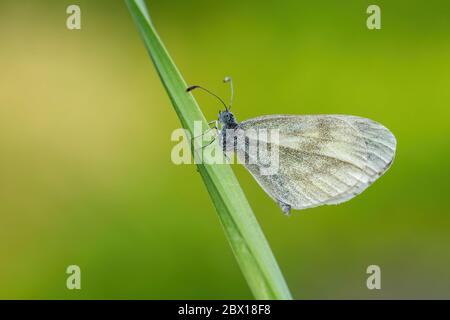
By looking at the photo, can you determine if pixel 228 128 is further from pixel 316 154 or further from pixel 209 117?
pixel 209 117

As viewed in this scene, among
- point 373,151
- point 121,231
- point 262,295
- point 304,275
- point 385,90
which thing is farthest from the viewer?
point 385,90

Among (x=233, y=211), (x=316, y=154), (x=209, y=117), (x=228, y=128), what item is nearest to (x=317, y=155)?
(x=316, y=154)

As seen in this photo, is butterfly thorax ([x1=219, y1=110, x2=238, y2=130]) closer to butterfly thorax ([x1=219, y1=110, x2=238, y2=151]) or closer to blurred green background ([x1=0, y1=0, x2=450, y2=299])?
butterfly thorax ([x1=219, y1=110, x2=238, y2=151])

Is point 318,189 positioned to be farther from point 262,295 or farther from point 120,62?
point 120,62

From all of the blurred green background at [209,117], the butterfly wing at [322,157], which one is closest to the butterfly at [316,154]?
the butterfly wing at [322,157]

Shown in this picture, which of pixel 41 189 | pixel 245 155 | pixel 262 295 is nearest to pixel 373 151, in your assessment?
pixel 245 155

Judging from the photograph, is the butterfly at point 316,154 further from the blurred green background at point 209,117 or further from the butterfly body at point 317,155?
the blurred green background at point 209,117
